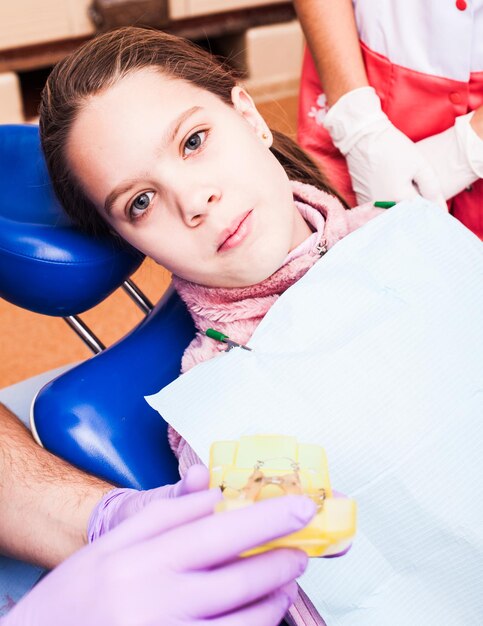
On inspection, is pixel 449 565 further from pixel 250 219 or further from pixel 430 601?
pixel 250 219

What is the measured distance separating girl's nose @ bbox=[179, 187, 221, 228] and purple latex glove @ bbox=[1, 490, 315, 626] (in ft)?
1.41

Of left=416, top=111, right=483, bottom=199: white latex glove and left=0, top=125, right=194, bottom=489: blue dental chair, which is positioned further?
left=416, top=111, right=483, bottom=199: white latex glove

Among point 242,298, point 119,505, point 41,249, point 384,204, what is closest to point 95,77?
point 41,249

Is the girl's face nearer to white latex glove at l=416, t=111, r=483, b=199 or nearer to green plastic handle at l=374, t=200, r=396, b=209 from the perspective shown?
green plastic handle at l=374, t=200, r=396, b=209

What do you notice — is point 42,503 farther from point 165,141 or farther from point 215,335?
point 165,141

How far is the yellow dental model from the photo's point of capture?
1.93 feet

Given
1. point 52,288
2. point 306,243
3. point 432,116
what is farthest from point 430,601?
point 432,116

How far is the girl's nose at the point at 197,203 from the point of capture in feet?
3.16

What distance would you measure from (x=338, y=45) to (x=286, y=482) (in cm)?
92

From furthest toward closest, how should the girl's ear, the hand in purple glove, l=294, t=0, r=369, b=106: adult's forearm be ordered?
1. l=294, t=0, r=369, b=106: adult's forearm
2. the girl's ear
3. the hand in purple glove

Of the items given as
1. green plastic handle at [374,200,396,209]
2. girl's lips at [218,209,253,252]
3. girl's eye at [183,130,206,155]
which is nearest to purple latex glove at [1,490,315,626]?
girl's lips at [218,209,253,252]

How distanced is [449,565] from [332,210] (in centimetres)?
55

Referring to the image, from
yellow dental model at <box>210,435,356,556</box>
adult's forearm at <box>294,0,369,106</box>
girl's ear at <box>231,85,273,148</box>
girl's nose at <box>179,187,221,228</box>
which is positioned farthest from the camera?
adult's forearm at <box>294,0,369,106</box>

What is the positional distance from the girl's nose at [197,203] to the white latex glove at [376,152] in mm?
385
